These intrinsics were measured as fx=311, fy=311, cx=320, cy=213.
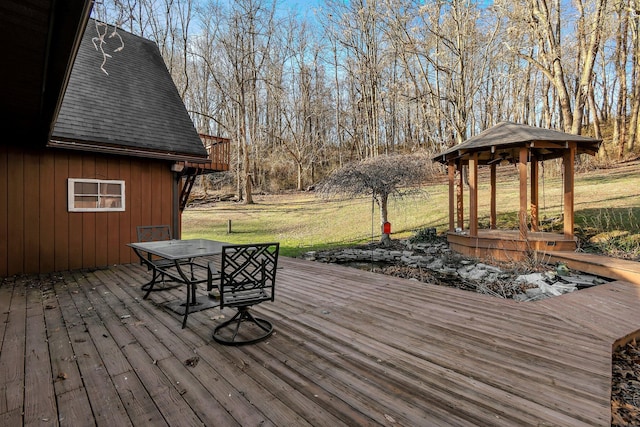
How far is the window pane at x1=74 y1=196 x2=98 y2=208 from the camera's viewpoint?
5.80 meters

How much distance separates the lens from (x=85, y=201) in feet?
19.3

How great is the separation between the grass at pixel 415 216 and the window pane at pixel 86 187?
14.4 feet

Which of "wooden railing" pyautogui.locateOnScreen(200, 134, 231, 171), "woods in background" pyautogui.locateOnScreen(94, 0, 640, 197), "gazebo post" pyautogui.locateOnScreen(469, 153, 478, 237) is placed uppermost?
"woods in background" pyautogui.locateOnScreen(94, 0, 640, 197)

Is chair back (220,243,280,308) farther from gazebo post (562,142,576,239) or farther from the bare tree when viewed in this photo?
gazebo post (562,142,576,239)

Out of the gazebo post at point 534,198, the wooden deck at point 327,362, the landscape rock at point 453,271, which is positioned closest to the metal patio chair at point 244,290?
the wooden deck at point 327,362

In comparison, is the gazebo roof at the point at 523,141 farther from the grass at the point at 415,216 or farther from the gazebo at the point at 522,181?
the grass at the point at 415,216

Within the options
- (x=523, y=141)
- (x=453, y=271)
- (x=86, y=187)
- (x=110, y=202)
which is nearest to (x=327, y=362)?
(x=453, y=271)

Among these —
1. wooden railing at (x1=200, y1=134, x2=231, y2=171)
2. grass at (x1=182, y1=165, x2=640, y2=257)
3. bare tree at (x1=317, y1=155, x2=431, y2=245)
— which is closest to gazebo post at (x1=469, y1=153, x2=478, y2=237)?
bare tree at (x1=317, y1=155, x2=431, y2=245)

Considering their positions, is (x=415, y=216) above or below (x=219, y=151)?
below

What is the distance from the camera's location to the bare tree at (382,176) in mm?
7473

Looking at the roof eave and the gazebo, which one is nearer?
the roof eave

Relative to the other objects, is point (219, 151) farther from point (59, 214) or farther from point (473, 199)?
point (473, 199)

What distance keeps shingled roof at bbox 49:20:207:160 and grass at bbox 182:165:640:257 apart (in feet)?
12.9

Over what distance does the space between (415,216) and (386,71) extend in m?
11.3
